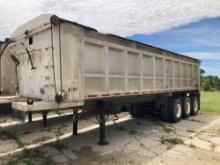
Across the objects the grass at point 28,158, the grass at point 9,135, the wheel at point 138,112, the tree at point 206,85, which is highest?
the tree at point 206,85

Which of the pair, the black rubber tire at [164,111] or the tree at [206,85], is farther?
the tree at [206,85]

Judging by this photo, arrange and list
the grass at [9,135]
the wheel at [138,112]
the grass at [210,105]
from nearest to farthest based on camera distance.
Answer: the grass at [9,135]
the wheel at [138,112]
the grass at [210,105]

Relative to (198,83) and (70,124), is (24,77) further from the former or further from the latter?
(198,83)

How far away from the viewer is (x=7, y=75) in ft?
23.2

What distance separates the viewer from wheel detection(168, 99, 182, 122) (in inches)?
407

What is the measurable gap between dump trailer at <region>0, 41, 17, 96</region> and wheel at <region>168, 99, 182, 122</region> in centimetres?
613

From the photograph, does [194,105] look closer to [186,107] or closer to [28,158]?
Result: [186,107]

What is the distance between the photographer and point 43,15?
230 inches

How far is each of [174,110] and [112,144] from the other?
4358mm

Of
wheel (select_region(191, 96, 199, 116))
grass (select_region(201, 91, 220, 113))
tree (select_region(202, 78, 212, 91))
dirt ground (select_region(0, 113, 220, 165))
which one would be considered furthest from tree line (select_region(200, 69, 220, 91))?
dirt ground (select_region(0, 113, 220, 165))

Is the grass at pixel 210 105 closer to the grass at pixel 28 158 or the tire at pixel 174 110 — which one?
the tire at pixel 174 110

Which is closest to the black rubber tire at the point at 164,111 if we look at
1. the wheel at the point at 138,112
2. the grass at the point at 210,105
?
the wheel at the point at 138,112

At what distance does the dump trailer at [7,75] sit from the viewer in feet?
22.6

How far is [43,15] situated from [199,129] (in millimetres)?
6763
